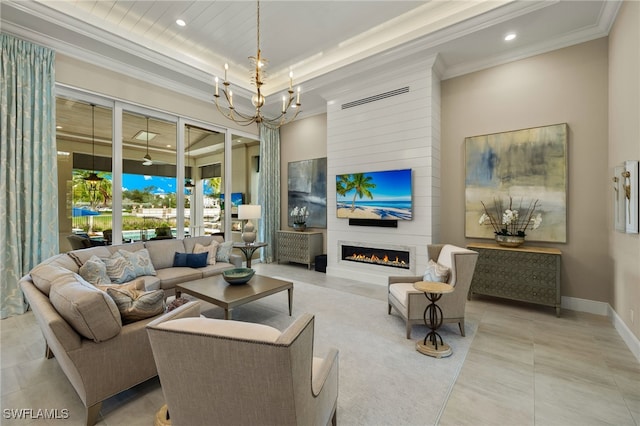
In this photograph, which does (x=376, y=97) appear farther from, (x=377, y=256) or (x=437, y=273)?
(x=437, y=273)

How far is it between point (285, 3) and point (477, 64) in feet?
9.75

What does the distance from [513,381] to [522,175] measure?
9.38ft

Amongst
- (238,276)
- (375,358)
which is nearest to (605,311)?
(375,358)

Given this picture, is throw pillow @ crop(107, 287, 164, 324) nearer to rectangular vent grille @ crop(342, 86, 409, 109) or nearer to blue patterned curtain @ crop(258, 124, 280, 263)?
rectangular vent grille @ crop(342, 86, 409, 109)

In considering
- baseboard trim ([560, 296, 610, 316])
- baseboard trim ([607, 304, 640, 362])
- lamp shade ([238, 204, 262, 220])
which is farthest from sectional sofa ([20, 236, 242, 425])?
baseboard trim ([560, 296, 610, 316])

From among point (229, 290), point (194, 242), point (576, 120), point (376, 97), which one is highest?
point (376, 97)

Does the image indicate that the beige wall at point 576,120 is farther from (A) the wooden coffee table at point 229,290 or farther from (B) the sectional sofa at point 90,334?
(B) the sectional sofa at point 90,334

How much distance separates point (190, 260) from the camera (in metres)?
4.12

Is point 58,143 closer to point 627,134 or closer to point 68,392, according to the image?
point 68,392

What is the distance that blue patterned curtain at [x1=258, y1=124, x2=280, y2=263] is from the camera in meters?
6.64

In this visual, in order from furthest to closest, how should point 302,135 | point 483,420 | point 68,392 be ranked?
A: point 302,135, point 68,392, point 483,420

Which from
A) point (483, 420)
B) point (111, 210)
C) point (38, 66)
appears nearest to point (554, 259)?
point (483, 420)

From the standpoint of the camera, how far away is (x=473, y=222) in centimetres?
426

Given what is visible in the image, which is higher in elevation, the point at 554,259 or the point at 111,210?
the point at 111,210
